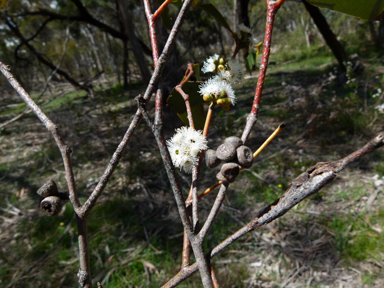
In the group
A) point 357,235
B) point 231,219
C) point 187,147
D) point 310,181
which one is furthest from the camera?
point 231,219

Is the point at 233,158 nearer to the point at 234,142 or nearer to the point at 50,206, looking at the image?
the point at 234,142

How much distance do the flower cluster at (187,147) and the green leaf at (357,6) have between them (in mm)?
179

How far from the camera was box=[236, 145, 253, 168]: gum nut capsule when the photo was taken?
0.67ft

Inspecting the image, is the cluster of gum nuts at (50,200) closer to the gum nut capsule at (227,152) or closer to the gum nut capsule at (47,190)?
the gum nut capsule at (47,190)

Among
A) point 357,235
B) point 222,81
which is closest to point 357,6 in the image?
point 222,81

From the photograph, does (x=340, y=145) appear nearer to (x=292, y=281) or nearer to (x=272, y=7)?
(x=292, y=281)

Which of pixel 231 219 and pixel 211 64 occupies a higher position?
pixel 211 64

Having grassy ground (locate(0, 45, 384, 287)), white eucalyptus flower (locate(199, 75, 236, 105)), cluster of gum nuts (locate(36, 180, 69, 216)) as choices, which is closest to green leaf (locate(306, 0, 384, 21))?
white eucalyptus flower (locate(199, 75, 236, 105))

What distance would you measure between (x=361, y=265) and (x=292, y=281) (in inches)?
12.5

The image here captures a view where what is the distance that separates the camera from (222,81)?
0.30m

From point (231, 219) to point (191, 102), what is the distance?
1.18 m

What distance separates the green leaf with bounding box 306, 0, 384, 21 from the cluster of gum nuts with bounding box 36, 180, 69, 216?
315 mm

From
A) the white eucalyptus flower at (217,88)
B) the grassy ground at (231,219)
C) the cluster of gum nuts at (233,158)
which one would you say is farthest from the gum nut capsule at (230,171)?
the grassy ground at (231,219)

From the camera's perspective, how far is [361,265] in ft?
3.40
